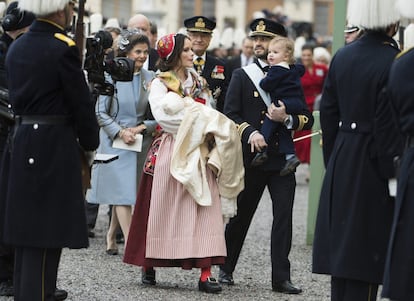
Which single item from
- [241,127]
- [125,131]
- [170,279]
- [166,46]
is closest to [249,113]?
[241,127]

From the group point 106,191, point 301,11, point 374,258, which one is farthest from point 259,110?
point 301,11

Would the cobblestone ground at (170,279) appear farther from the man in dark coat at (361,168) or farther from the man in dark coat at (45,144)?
the man in dark coat at (361,168)

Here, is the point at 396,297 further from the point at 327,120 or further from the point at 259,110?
the point at 259,110

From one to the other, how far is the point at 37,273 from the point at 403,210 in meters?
2.02

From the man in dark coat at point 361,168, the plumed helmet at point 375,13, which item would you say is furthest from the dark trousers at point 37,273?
the plumed helmet at point 375,13

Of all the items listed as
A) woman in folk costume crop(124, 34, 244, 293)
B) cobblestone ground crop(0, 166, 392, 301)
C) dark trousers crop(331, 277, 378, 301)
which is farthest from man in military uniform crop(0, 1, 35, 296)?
dark trousers crop(331, 277, 378, 301)

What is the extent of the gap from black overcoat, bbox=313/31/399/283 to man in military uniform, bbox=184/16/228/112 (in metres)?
3.21

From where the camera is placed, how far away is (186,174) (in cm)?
882

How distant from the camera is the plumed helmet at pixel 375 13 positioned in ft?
21.7

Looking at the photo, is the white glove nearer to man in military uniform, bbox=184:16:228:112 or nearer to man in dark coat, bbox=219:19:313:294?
man in dark coat, bbox=219:19:313:294

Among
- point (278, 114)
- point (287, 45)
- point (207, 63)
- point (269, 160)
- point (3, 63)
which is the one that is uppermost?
point (287, 45)

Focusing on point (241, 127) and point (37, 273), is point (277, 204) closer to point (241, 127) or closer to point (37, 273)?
point (241, 127)

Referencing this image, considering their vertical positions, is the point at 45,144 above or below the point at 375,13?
below

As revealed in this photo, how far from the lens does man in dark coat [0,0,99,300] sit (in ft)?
22.6
